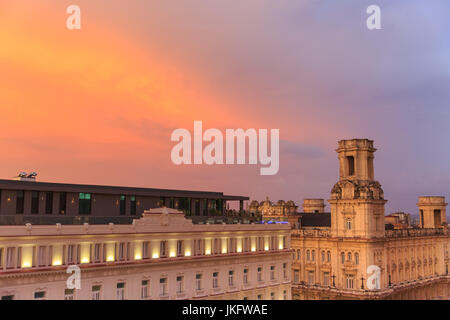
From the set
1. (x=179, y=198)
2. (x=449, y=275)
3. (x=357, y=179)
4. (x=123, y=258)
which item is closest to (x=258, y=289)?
(x=179, y=198)

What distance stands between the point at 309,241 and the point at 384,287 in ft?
73.8

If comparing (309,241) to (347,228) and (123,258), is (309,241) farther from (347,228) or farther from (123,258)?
(123,258)

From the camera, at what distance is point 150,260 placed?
57031 millimetres

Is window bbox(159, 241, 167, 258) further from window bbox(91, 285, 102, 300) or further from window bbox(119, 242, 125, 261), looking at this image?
window bbox(91, 285, 102, 300)

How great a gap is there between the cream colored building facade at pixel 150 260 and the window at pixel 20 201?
303 inches

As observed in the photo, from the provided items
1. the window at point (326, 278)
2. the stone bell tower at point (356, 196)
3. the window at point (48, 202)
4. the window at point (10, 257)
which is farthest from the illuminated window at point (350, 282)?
the window at point (10, 257)

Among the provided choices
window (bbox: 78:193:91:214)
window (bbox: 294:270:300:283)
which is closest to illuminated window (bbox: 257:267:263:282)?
window (bbox: 78:193:91:214)

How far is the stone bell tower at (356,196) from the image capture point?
11356cm

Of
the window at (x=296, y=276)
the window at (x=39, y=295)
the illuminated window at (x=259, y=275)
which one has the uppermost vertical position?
the window at (x=39, y=295)

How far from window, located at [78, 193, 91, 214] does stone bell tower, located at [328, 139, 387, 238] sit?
7505cm

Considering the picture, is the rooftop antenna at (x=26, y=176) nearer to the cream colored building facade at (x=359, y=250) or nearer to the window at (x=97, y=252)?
the window at (x=97, y=252)

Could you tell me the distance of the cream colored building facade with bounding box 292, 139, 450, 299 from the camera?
11231cm

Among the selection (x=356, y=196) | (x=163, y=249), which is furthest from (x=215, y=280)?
(x=356, y=196)
